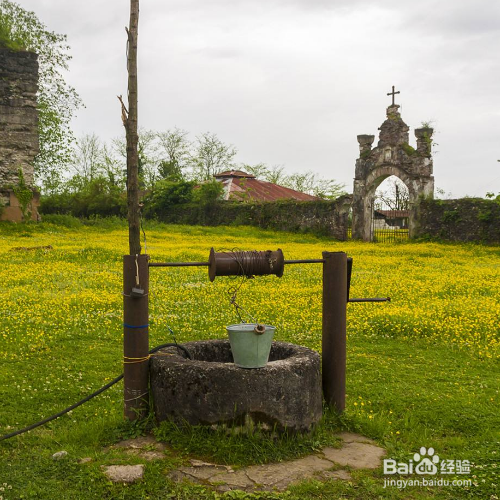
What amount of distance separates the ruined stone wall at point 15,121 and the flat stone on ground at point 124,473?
82.1ft

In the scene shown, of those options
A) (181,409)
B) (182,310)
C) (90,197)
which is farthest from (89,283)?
(90,197)

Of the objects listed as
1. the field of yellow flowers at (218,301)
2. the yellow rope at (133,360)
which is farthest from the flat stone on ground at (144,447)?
the field of yellow flowers at (218,301)

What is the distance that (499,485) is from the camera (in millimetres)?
4418

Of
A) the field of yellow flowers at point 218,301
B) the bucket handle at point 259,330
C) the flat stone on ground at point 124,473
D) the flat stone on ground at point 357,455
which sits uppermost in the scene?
the bucket handle at point 259,330

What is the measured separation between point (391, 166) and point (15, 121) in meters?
20.7

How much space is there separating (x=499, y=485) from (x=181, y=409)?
2.50m

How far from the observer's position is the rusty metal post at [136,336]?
519 cm

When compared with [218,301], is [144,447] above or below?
below

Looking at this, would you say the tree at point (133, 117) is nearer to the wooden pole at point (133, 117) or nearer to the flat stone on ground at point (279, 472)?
the wooden pole at point (133, 117)

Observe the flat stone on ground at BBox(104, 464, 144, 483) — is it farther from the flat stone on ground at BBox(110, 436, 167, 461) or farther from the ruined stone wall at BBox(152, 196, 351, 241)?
the ruined stone wall at BBox(152, 196, 351, 241)

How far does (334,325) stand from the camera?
5574 millimetres

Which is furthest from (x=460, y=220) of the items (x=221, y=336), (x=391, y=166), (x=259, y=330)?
(x=259, y=330)

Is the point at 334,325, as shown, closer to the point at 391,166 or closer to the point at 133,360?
the point at 133,360

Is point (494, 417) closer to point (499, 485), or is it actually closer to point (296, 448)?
point (499, 485)
